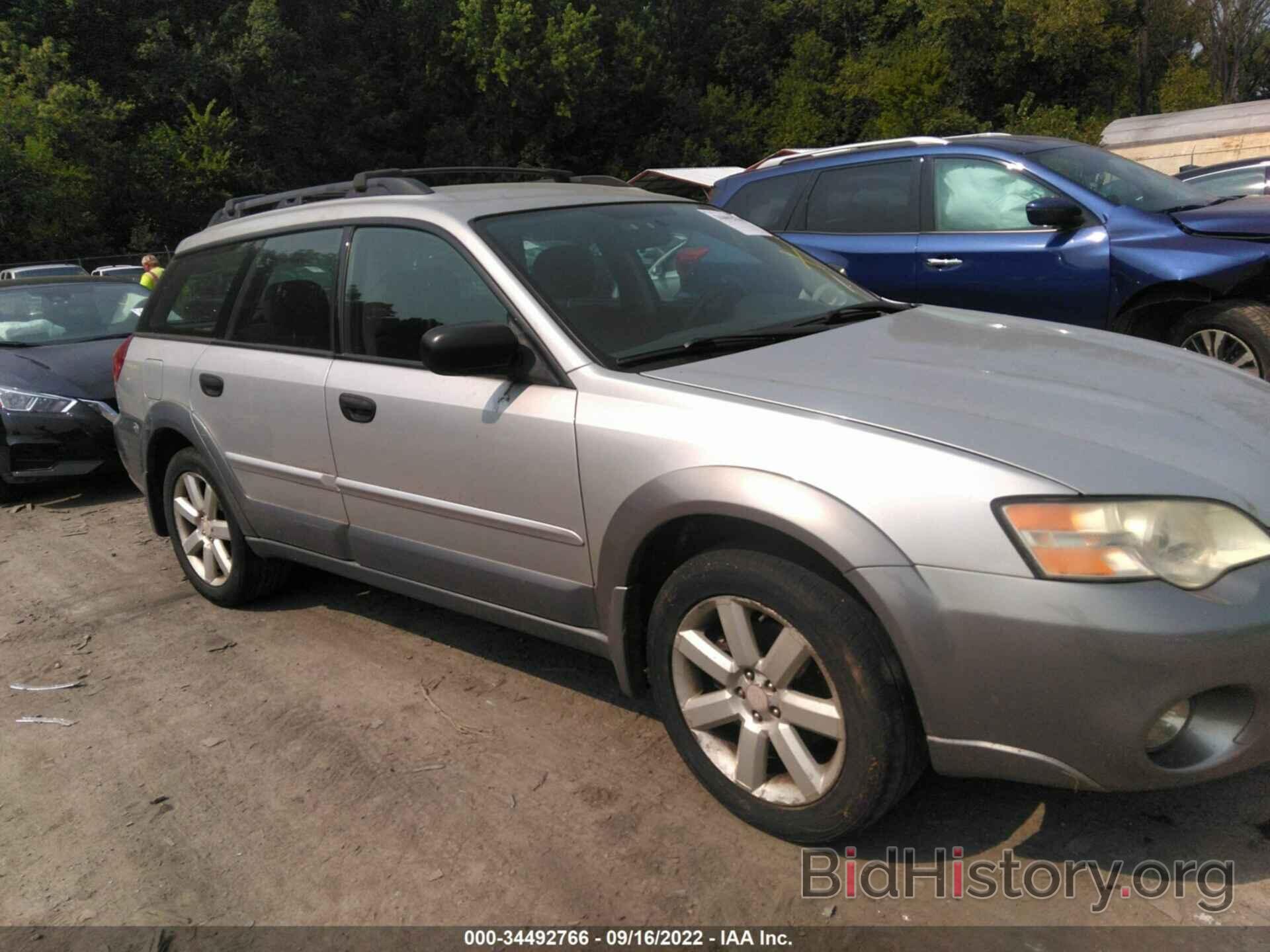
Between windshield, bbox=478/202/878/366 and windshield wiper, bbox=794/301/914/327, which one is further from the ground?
windshield, bbox=478/202/878/366

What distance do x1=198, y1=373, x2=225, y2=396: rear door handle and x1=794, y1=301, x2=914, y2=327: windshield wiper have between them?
91.4 inches

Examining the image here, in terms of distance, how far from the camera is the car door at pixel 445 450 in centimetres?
304

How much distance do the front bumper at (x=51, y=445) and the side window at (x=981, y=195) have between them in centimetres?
551

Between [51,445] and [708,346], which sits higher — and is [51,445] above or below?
below

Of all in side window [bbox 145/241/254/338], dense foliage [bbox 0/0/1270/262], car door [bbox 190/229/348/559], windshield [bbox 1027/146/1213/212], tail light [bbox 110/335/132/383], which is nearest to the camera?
car door [bbox 190/229/348/559]

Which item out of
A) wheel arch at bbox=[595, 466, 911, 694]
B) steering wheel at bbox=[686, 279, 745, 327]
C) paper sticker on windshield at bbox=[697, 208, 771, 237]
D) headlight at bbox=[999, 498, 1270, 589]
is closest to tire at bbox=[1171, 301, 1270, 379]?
paper sticker on windshield at bbox=[697, 208, 771, 237]

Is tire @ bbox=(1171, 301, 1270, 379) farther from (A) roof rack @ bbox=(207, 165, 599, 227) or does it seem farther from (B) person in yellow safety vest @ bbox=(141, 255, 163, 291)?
(B) person in yellow safety vest @ bbox=(141, 255, 163, 291)

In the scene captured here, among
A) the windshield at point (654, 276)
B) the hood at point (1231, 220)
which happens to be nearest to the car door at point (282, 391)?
the windshield at point (654, 276)

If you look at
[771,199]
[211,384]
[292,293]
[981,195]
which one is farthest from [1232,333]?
[211,384]

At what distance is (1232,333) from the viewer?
555cm

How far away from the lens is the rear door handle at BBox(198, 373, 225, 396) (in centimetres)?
425

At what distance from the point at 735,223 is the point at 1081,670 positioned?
2.42 metres

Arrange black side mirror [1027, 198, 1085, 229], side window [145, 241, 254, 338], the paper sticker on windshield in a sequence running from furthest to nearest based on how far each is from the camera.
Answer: black side mirror [1027, 198, 1085, 229], side window [145, 241, 254, 338], the paper sticker on windshield

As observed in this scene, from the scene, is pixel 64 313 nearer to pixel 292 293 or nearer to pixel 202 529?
pixel 202 529
